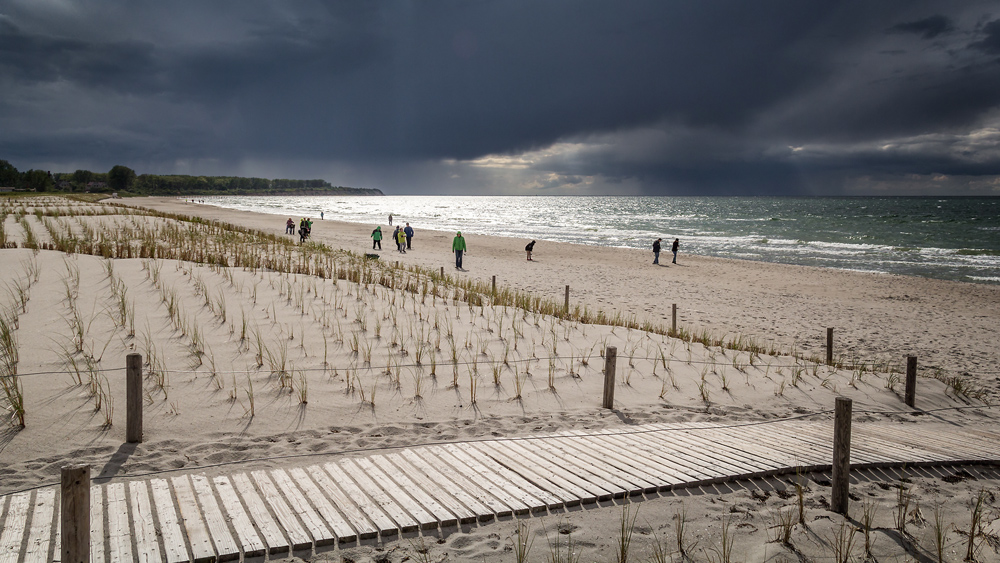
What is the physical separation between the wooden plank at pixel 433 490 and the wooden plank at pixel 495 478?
17.6 inches

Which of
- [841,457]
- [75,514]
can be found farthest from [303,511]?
[841,457]

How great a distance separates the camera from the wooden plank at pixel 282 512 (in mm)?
4270

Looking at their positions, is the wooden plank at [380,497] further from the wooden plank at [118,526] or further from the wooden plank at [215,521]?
the wooden plank at [118,526]

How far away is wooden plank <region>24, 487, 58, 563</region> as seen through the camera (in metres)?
3.91

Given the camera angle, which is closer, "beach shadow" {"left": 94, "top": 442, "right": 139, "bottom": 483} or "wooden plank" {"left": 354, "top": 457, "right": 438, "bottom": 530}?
"wooden plank" {"left": 354, "top": 457, "right": 438, "bottom": 530}

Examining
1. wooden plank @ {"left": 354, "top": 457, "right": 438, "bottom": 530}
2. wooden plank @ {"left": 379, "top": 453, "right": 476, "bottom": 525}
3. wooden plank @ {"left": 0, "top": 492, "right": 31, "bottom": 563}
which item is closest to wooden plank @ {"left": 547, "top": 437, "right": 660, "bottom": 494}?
wooden plank @ {"left": 379, "top": 453, "right": 476, "bottom": 525}

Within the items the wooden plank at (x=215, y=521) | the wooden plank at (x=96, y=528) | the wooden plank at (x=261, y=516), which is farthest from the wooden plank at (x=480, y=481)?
the wooden plank at (x=96, y=528)

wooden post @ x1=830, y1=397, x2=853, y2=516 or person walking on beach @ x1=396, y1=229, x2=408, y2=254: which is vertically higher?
person walking on beach @ x1=396, y1=229, x2=408, y2=254

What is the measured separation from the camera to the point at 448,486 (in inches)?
204

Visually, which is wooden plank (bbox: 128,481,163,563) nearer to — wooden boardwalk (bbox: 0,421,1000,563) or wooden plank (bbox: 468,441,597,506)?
wooden boardwalk (bbox: 0,421,1000,563)

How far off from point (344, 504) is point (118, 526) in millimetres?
1781

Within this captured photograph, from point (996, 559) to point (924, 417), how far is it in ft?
17.6

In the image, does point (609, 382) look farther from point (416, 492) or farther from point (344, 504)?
point (344, 504)

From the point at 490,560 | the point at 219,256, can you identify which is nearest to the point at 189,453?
the point at 490,560
